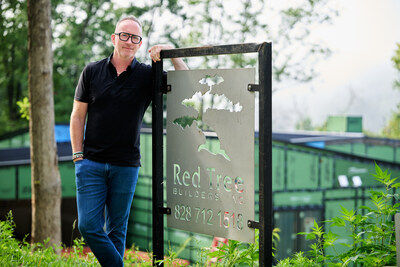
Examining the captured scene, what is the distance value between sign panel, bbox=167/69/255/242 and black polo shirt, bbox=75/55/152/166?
26 cm

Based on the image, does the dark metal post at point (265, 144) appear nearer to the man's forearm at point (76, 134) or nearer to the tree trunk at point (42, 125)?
the man's forearm at point (76, 134)

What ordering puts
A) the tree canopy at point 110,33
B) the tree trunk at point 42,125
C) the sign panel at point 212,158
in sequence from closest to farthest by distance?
the sign panel at point 212,158, the tree trunk at point 42,125, the tree canopy at point 110,33

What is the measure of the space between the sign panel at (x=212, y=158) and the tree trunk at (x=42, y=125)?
3390 millimetres

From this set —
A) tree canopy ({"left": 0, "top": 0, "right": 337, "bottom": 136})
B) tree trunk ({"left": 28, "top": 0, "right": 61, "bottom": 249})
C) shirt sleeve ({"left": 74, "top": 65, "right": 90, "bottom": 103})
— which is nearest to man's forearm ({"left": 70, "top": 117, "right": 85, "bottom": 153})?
shirt sleeve ({"left": 74, "top": 65, "right": 90, "bottom": 103})

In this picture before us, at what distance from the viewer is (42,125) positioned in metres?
6.38

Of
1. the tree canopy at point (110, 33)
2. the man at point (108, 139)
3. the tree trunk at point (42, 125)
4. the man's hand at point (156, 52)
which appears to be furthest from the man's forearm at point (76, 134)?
the tree canopy at point (110, 33)

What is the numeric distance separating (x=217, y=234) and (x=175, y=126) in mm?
723

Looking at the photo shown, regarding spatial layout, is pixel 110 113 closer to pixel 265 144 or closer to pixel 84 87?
pixel 84 87

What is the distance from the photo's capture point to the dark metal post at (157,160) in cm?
341

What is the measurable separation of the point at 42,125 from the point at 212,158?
3.77m

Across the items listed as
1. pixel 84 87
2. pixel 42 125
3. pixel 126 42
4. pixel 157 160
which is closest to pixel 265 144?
pixel 157 160

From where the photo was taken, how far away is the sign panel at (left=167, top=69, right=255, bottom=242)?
117 inches

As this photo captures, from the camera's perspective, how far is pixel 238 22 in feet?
67.5

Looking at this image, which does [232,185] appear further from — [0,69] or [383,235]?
[0,69]
